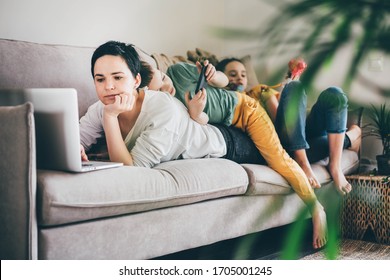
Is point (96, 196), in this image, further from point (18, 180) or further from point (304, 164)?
point (304, 164)

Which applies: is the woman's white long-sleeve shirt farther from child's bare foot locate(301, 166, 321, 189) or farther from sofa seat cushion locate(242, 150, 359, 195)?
child's bare foot locate(301, 166, 321, 189)

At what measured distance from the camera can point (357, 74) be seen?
0.26 m

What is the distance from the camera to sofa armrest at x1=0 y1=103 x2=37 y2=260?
49.8 inches

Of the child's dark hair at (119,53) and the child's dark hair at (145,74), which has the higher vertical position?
Answer: the child's dark hair at (119,53)

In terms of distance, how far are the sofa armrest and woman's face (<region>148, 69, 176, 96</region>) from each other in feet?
2.61

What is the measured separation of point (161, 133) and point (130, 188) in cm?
32

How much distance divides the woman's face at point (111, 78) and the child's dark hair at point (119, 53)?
2 cm

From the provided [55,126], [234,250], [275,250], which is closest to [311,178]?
[275,250]

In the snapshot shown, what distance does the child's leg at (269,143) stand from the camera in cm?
191

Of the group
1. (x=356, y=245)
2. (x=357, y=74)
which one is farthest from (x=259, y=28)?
(x=356, y=245)

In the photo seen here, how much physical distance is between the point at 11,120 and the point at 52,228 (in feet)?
0.98

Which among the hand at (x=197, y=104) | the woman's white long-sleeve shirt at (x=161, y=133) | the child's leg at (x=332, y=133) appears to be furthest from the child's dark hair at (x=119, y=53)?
the child's leg at (x=332, y=133)

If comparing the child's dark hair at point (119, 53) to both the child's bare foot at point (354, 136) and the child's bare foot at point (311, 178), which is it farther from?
the child's bare foot at point (354, 136)

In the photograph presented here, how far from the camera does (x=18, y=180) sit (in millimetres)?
1281
